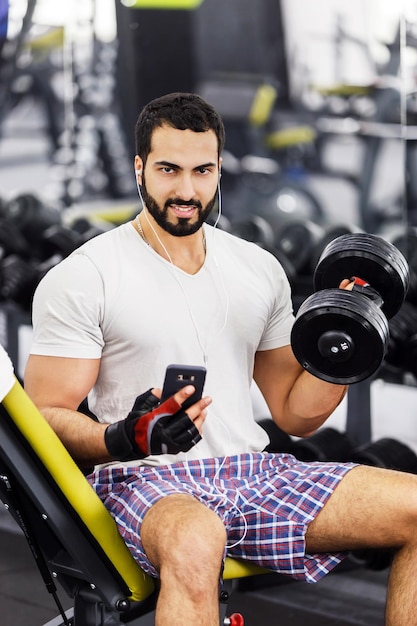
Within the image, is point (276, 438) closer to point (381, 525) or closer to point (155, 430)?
point (381, 525)

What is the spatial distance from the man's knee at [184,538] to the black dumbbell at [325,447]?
3.91 feet

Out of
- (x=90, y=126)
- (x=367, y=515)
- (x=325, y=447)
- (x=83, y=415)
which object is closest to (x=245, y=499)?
(x=367, y=515)

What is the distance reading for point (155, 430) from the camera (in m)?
1.60

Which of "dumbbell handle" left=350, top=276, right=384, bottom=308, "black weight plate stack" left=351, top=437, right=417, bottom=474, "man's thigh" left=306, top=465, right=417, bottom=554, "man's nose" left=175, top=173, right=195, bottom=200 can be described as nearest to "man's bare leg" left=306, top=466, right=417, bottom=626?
"man's thigh" left=306, top=465, right=417, bottom=554

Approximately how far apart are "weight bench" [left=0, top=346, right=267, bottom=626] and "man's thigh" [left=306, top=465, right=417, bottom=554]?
0.61ft

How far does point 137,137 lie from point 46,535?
753 millimetres

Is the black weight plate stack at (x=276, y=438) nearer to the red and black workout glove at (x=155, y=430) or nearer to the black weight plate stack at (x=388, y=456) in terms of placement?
the black weight plate stack at (x=388, y=456)

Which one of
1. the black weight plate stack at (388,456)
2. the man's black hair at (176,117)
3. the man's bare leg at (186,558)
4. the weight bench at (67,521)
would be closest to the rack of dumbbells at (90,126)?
the black weight plate stack at (388,456)

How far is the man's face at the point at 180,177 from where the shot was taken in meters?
1.92

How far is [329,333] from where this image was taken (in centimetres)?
183

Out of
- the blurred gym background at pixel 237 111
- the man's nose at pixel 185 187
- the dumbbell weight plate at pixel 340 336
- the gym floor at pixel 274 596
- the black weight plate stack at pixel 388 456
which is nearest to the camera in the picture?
the dumbbell weight plate at pixel 340 336

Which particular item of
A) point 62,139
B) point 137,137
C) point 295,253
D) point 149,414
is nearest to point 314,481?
point 149,414

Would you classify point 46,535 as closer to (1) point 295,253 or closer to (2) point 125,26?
(1) point 295,253

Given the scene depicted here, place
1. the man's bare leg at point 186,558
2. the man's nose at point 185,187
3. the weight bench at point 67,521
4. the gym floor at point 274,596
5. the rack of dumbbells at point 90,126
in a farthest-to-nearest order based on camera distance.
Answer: the rack of dumbbells at point 90,126 → the gym floor at point 274,596 → the man's nose at point 185,187 → the weight bench at point 67,521 → the man's bare leg at point 186,558
